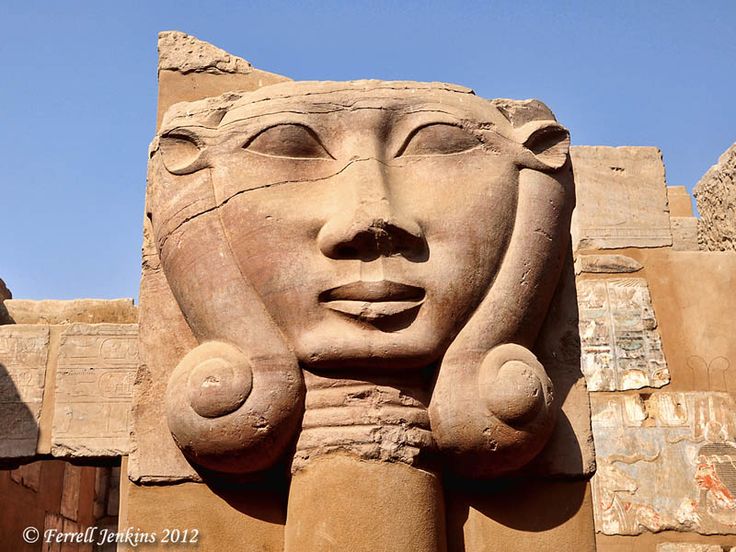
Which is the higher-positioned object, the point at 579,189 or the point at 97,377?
the point at 579,189

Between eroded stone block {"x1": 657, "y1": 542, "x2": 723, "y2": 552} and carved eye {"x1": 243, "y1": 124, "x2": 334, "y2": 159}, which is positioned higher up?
carved eye {"x1": 243, "y1": 124, "x2": 334, "y2": 159}

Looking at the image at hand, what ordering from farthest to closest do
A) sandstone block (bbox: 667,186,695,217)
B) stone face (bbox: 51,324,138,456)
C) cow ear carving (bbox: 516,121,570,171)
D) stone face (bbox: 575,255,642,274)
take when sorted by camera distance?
sandstone block (bbox: 667,186,695,217) → stone face (bbox: 575,255,642,274) → stone face (bbox: 51,324,138,456) → cow ear carving (bbox: 516,121,570,171)

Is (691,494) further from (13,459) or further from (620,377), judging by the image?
(13,459)

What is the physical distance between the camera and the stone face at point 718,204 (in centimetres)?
692

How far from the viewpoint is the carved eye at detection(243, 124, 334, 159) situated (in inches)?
106

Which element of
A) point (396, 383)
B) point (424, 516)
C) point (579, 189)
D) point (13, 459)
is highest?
point (579, 189)

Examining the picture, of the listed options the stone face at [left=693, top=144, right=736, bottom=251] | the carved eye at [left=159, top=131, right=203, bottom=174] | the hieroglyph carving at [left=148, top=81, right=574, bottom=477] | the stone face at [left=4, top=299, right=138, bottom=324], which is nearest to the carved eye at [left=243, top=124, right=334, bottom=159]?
the hieroglyph carving at [left=148, top=81, right=574, bottom=477]

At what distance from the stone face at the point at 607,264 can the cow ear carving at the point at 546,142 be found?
397 cm

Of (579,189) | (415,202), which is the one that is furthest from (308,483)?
(579,189)

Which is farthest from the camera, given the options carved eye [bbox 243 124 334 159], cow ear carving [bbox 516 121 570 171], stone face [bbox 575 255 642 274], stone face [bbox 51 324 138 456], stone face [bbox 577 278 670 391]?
stone face [bbox 575 255 642 274]

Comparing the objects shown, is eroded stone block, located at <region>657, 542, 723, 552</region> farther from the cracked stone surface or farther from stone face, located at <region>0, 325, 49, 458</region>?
the cracked stone surface

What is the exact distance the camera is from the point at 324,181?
8.79 feet

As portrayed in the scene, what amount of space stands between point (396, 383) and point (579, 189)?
4.71 meters

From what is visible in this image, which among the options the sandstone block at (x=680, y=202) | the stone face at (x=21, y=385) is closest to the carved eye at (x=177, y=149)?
the stone face at (x=21, y=385)
